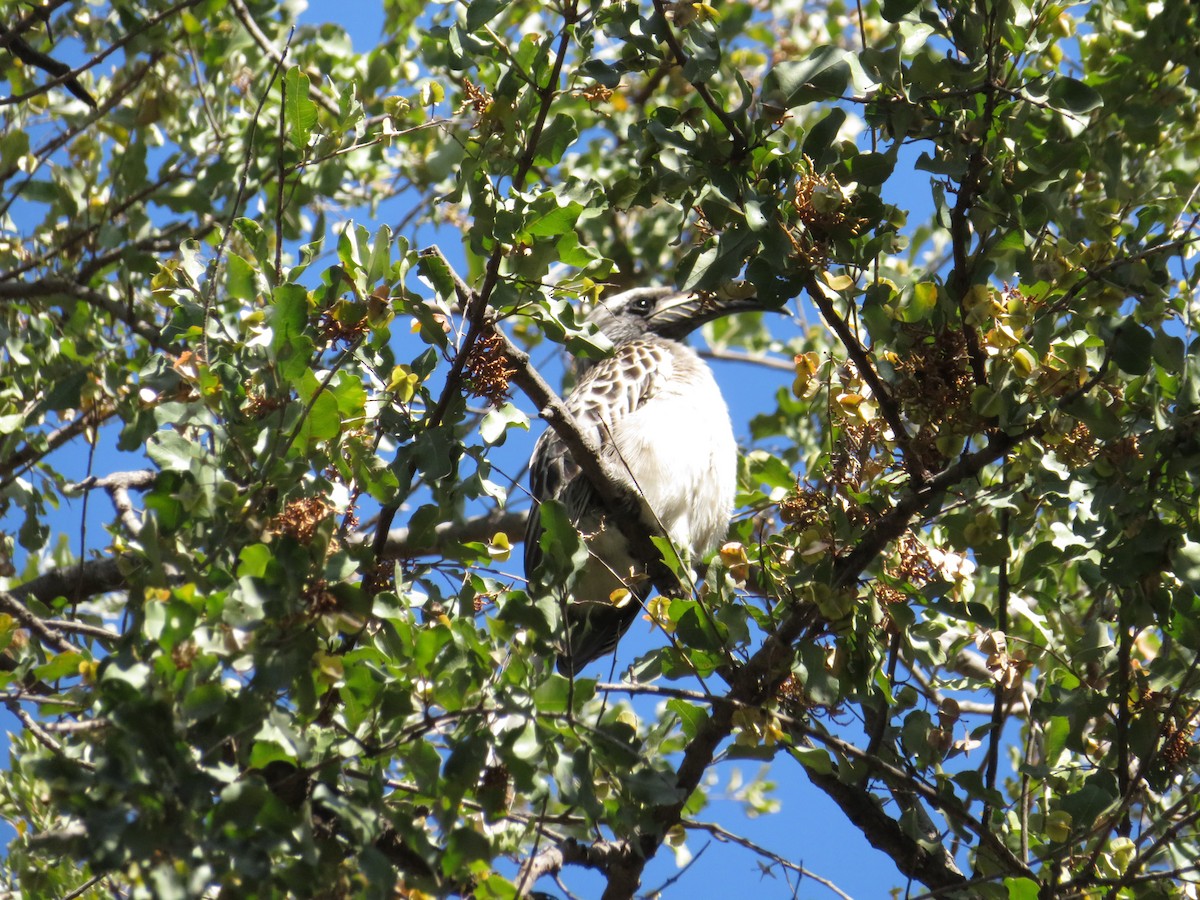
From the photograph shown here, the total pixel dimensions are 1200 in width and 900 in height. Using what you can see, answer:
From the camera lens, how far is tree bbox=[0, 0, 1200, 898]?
2.00 m

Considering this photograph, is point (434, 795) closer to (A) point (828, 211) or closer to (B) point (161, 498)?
(B) point (161, 498)

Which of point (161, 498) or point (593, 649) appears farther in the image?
point (593, 649)

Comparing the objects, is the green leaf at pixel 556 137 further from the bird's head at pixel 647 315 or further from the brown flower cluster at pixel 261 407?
the bird's head at pixel 647 315

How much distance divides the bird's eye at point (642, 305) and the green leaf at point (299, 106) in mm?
3338

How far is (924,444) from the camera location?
8.51 ft

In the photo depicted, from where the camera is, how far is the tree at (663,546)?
6.56ft

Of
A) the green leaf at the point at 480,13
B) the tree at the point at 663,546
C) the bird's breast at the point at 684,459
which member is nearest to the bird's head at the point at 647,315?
the bird's breast at the point at 684,459

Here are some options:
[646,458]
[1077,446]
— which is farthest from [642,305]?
[1077,446]

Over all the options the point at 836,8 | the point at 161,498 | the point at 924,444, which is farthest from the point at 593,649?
the point at 836,8

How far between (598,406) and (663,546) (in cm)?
220

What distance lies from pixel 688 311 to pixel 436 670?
386 cm

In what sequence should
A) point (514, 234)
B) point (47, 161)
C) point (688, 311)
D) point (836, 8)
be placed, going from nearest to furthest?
1. point (514, 234)
2. point (47, 161)
3. point (688, 311)
4. point (836, 8)

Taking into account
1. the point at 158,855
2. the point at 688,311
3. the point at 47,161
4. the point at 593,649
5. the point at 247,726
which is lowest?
the point at 158,855

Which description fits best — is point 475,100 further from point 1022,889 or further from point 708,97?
point 1022,889
